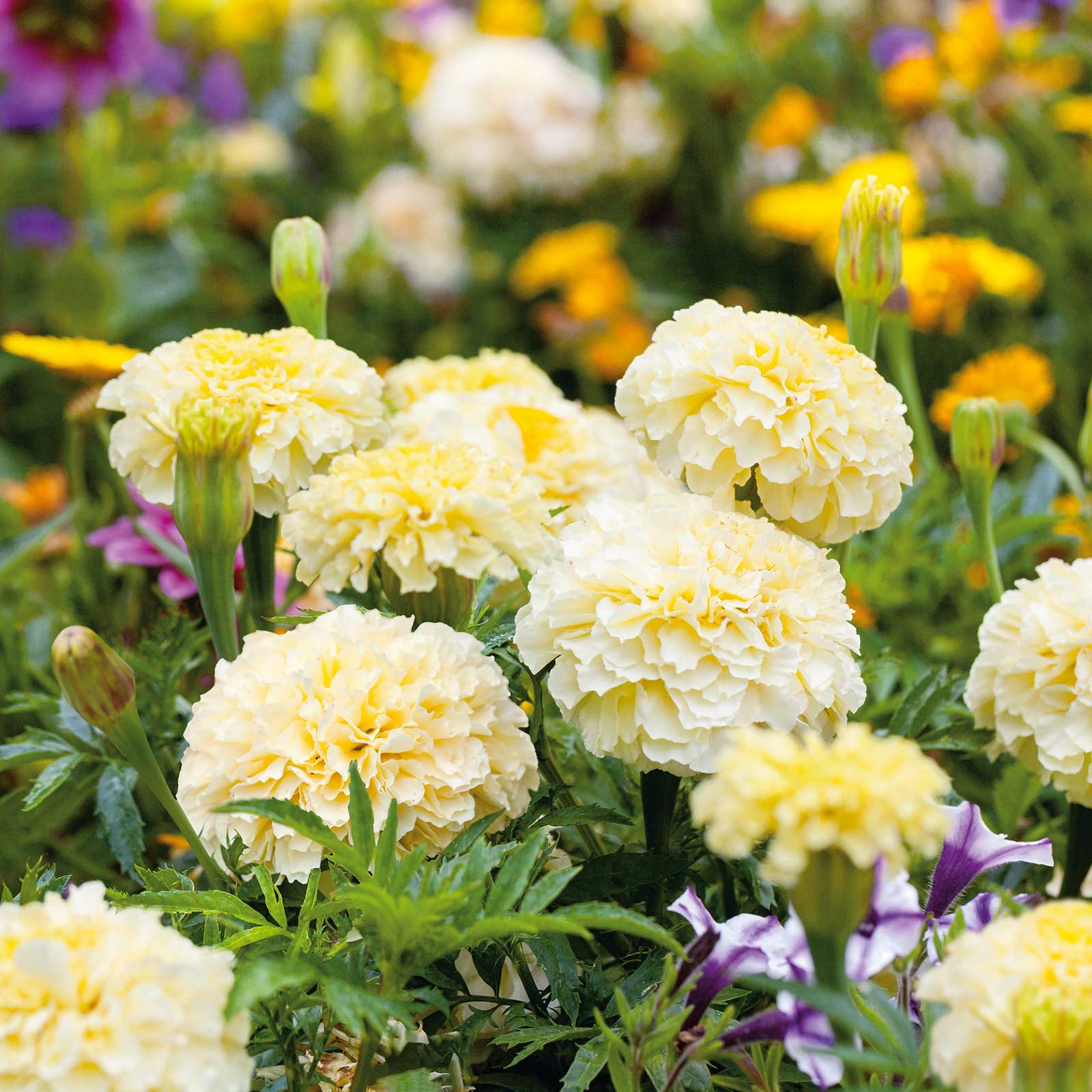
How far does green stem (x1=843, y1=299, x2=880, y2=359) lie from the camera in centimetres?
68

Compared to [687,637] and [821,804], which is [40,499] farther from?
[821,804]

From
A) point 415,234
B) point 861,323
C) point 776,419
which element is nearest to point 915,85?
point 415,234

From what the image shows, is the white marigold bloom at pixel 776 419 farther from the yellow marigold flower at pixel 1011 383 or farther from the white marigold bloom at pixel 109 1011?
the yellow marigold flower at pixel 1011 383

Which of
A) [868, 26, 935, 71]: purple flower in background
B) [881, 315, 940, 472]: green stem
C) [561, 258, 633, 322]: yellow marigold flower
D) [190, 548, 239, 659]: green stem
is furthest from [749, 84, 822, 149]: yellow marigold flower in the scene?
[190, 548, 239, 659]: green stem

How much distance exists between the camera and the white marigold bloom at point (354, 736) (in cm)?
54

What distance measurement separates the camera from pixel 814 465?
567 mm

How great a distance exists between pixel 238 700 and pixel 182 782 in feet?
0.14

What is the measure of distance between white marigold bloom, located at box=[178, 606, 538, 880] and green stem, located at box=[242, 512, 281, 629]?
0.11 meters

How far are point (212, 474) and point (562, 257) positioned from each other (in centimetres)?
122

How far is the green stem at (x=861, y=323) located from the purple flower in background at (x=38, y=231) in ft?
4.80

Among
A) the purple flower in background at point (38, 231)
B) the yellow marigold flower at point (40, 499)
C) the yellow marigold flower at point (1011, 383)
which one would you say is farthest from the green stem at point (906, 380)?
the purple flower in background at point (38, 231)

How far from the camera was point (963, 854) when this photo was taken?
0.58m

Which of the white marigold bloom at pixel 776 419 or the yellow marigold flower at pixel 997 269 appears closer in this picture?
the white marigold bloom at pixel 776 419

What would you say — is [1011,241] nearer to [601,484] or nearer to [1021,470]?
[1021,470]
